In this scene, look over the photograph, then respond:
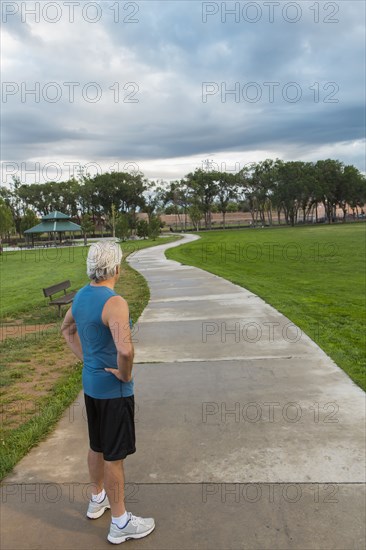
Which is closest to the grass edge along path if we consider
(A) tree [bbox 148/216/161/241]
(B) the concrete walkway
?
(B) the concrete walkway

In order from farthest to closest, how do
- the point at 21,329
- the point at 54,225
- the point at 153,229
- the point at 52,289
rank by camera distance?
the point at 54,225 → the point at 153,229 → the point at 52,289 → the point at 21,329

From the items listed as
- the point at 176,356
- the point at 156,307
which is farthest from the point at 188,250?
the point at 176,356

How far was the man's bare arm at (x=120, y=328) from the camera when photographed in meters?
2.76

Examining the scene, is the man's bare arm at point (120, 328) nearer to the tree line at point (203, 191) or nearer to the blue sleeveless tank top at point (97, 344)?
the blue sleeveless tank top at point (97, 344)

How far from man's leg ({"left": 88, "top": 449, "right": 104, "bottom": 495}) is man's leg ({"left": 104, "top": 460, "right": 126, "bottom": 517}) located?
224 millimetres

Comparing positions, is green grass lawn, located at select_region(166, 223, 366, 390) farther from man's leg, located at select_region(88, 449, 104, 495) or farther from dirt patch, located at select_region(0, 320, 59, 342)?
dirt patch, located at select_region(0, 320, 59, 342)

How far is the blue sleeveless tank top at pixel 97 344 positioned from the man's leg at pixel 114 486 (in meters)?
0.44

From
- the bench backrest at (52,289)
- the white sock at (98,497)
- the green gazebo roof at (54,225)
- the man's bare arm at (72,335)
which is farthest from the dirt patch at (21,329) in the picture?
the green gazebo roof at (54,225)

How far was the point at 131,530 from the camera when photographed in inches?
115

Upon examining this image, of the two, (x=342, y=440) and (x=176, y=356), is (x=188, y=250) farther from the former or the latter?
(x=342, y=440)

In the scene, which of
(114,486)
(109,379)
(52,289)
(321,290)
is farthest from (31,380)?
(321,290)

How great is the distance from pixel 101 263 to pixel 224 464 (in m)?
1.90

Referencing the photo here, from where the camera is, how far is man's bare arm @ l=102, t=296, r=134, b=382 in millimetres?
2758

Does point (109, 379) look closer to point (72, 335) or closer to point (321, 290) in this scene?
point (72, 335)
